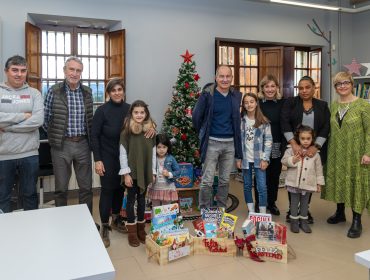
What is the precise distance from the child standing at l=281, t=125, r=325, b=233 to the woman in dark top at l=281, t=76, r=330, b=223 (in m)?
0.05

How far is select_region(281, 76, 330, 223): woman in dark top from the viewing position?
308cm

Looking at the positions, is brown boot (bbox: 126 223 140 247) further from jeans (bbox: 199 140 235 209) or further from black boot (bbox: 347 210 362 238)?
black boot (bbox: 347 210 362 238)

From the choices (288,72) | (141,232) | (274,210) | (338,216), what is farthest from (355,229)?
(288,72)

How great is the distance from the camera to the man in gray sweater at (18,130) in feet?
8.20

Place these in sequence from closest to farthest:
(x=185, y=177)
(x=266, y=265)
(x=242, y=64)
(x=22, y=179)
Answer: (x=266, y=265) → (x=22, y=179) → (x=185, y=177) → (x=242, y=64)

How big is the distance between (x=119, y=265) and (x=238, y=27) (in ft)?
13.1

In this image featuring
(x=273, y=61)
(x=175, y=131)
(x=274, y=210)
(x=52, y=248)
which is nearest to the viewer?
(x=52, y=248)

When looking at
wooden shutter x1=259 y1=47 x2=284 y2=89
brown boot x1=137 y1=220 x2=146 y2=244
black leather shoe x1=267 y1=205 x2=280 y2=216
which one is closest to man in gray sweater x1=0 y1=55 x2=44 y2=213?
brown boot x1=137 y1=220 x2=146 y2=244

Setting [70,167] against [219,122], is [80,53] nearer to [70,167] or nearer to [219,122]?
[70,167]

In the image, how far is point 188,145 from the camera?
13.5ft

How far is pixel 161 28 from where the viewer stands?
4.72m

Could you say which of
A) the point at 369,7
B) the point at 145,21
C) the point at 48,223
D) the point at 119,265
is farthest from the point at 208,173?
the point at 369,7

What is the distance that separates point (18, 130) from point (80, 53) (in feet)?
7.84

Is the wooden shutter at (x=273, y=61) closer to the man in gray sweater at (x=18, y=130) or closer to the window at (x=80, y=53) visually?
the window at (x=80, y=53)
